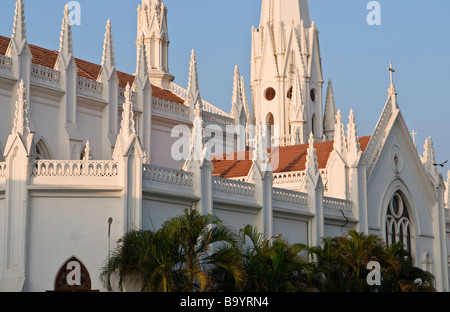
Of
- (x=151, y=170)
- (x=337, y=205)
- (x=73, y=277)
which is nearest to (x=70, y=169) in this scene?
(x=151, y=170)

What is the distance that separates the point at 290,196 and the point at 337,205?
3.28 metres

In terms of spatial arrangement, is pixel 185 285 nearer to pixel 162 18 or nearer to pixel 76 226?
pixel 76 226

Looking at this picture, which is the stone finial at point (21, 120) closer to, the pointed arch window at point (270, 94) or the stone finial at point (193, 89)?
the stone finial at point (193, 89)

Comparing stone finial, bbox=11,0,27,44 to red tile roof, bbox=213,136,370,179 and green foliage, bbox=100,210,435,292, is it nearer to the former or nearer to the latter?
red tile roof, bbox=213,136,370,179

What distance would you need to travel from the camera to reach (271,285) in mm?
27891

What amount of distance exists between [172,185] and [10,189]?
5.04 meters

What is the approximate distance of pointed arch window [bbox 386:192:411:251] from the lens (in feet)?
136

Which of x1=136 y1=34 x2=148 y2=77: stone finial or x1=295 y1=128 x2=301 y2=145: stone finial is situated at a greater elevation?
x1=295 y1=128 x2=301 y2=145: stone finial

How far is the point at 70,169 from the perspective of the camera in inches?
1101

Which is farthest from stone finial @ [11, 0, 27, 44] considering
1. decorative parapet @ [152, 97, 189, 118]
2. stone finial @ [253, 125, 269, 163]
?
stone finial @ [253, 125, 269, 163]

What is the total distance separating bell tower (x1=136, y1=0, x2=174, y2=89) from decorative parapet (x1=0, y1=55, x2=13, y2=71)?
55.2 ft

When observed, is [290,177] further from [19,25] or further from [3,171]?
[3,171]
